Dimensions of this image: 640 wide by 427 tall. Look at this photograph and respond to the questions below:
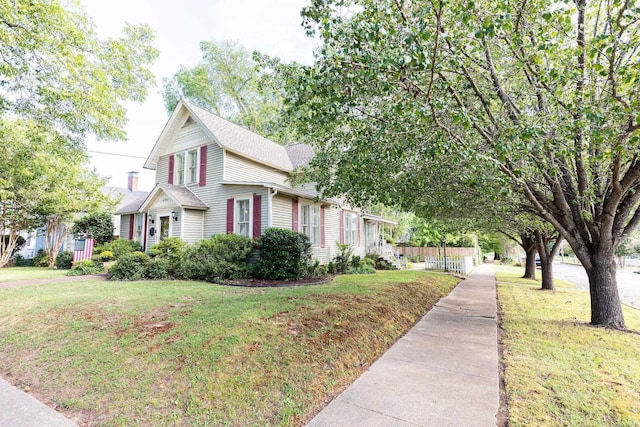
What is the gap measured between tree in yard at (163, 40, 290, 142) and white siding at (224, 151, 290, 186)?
361 inches

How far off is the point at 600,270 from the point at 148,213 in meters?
15.6

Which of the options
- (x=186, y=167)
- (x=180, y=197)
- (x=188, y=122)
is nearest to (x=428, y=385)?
(x=180, y=197)

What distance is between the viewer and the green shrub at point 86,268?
11.3 metres

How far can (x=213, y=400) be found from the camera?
2904 millimetres

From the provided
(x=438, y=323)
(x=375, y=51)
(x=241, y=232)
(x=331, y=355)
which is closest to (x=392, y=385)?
(x=331, y=355)

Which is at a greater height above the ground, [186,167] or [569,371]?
[186,167]

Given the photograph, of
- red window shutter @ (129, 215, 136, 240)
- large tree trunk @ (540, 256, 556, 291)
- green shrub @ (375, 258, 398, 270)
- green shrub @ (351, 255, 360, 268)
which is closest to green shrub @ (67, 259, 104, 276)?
red window shutter @ (129, 215, 136, 240)

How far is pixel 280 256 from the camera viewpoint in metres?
10.0

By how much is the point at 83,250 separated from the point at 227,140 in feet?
27.7

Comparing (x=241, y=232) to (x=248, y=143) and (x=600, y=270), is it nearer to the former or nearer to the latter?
(x=248, y=143)

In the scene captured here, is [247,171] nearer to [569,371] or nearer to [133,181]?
[569,371]

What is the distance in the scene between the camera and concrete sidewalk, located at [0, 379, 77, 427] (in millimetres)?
2766

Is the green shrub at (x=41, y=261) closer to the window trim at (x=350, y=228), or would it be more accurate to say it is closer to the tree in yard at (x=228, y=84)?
the tree in yard at (x=228, y=84)

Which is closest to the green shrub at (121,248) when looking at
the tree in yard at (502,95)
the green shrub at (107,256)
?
the green shrub at (107,256)
